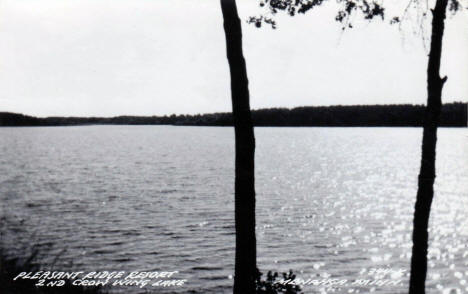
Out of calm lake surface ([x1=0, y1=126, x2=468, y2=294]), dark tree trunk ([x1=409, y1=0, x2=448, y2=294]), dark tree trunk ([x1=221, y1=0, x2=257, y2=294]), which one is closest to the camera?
dark tree trunk ([x1=221, y1=0, x2=257, y2=294])

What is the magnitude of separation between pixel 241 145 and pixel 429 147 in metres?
3.41

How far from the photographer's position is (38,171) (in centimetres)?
5309

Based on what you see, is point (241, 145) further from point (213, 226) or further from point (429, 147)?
point (213, 226)

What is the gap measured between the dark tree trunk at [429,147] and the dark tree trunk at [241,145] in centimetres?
310

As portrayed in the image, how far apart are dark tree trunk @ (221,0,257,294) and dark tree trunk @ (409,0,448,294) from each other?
3096mm

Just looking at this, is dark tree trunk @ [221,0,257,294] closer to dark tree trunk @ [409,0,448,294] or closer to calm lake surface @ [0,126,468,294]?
dark tree trunk @ [409,0,448,294]

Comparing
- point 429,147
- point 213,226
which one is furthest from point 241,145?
point 213,226

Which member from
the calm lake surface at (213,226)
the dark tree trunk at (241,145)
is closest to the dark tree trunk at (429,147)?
the dark tree trunk at (241,145)

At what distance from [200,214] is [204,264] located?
1059cm

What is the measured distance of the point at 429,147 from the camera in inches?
345

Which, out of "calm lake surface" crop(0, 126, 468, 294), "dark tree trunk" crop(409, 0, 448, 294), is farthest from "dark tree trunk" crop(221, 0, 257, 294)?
"calm lake surface" crop(0, 126, 468, 294)

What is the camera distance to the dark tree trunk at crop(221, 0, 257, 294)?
8.29 metres

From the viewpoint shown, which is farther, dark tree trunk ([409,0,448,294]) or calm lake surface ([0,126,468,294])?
calm lake surface ([0,126,468,294])

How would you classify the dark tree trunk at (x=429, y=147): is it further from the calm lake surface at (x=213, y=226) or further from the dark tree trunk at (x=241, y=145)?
the calm lake surface at (x=213, y=226)
